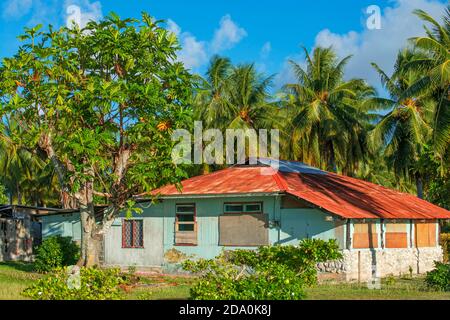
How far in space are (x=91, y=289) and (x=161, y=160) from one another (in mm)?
9169

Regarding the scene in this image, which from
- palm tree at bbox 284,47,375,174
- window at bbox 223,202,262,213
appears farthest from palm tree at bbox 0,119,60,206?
window at bbox 223,202,262,213

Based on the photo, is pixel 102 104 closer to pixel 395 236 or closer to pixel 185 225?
pixel 185 225

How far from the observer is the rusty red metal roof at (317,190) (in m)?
26.9

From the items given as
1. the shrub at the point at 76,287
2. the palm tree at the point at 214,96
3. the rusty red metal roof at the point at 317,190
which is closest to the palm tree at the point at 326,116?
the palm tree at the point at 214,96

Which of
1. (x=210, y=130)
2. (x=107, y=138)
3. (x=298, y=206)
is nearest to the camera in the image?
(x=107, y=138)

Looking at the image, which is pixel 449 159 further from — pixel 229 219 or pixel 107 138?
pixel 107 138

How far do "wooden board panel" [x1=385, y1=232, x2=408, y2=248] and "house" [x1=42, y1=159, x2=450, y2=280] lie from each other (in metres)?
0.04

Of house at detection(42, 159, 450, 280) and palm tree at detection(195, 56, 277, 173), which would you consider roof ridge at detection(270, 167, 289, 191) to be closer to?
house at detection(42, 159, 450, 280)

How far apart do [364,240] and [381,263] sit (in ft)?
4.39

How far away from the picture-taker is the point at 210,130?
44594mm

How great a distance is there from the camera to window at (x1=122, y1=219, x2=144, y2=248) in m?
31.2

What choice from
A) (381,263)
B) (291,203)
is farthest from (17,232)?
A: (381,263)

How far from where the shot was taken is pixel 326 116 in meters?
44.9
